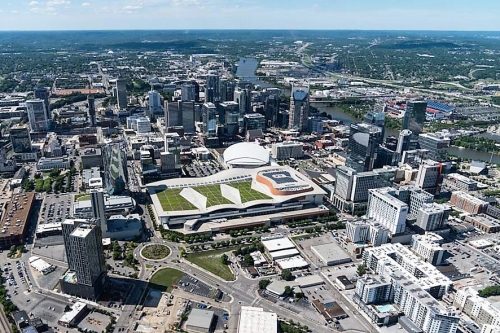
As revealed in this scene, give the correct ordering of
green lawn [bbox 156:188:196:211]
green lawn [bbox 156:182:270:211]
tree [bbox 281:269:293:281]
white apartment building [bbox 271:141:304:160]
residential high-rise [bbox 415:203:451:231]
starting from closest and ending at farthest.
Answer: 1. tree [bbox 281:269:293:281]
2. residential high-rise [bbox 415:203:451:231]
3. green lawn [bbox 156:188:196:211]
4. green lawn [bbox 156:182:270:211]
5. white apartment building [bbox 271:141:304:160]

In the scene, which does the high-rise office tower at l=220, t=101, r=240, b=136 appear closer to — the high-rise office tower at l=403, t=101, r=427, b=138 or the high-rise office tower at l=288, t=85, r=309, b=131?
the high-rise office tower at l=288, t=85, r=309, b=131

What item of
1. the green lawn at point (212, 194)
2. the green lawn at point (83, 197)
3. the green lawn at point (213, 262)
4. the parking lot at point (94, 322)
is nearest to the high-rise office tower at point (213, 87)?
the green lawn at point (212, 194)

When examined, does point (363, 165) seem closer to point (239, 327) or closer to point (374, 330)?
point (374, 330)

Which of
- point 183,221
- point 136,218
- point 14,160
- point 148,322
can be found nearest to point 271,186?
point 183,221

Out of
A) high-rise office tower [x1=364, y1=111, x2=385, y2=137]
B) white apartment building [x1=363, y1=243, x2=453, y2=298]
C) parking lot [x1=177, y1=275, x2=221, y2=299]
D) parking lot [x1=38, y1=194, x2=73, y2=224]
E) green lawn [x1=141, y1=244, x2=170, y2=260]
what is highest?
high-rise office tower [x1=364, y1=111, x2=385, y2=137]

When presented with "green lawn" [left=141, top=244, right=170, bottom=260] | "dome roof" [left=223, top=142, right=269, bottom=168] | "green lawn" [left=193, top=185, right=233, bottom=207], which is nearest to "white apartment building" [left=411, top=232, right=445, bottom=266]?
"green lawn" [left=193, top=185, right=233, bottom=207]

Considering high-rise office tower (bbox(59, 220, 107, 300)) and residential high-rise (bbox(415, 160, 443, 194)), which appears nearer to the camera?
high-rise office tower (bbox(59, 220, 107, 300))
